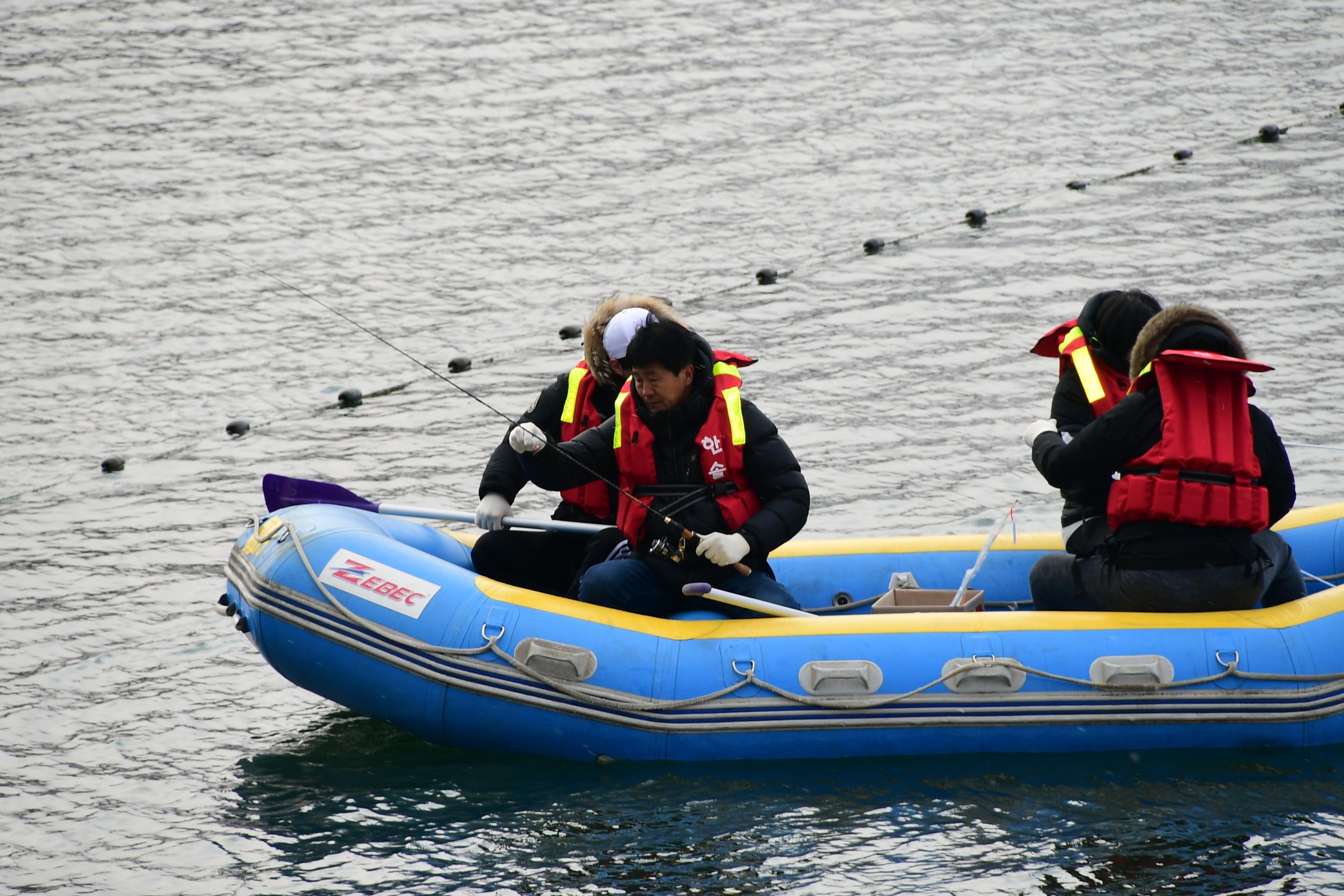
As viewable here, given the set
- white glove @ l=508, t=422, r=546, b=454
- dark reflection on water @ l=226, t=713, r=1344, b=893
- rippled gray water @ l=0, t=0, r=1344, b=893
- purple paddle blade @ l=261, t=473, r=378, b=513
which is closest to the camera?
dark reflection on water @ l=226, t=713, r=1344, b=893

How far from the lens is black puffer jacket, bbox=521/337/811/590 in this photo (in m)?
4.62

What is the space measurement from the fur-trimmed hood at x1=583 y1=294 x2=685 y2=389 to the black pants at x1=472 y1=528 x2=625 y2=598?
52cm

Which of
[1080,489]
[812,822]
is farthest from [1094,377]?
[812,822]

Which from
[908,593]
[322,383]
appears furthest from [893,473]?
[322,383]

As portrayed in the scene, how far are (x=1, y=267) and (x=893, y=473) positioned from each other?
6.64 meters

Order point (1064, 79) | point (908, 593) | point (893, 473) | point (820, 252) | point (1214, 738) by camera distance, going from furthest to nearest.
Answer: point (1064, 79), point (820, 252), point (893, 473), point (908, 593), point (1214, 738)

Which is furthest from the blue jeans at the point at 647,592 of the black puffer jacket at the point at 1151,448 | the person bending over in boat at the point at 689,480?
the black puffer jacket at the point at 1151,448

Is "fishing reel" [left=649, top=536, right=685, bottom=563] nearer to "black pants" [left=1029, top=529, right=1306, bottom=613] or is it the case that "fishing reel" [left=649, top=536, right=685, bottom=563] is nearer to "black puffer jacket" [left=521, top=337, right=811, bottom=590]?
"black puffer jacket" [left=521, top=337, right=811, bottom=590]

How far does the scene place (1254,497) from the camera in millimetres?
4371

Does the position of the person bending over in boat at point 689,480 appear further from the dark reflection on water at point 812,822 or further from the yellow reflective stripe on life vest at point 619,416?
the dark reflection on water at point 812,822

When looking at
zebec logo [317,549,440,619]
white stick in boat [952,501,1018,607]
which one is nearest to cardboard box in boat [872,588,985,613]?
white stick in boat [952,501,1018,607]

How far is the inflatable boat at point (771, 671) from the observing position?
447 centimetres

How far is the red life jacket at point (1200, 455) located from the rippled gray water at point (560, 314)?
784mm

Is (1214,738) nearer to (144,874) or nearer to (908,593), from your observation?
(908,593)
